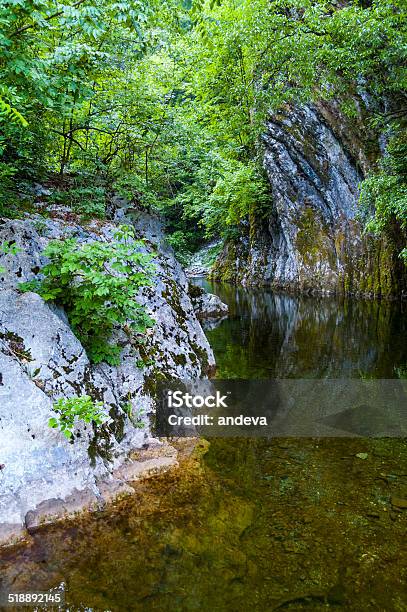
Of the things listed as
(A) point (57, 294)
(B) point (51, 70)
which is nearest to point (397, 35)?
(B) point (51, 70)

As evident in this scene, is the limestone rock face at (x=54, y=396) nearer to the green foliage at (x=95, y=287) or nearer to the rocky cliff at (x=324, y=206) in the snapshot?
the green foliage at (x=95, y=287)

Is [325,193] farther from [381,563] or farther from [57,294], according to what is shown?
[381,563]

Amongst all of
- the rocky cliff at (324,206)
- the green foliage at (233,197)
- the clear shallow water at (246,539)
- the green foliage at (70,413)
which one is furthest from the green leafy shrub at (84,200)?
the green foliage at (233,197)

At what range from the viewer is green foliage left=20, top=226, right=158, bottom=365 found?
4.41 m

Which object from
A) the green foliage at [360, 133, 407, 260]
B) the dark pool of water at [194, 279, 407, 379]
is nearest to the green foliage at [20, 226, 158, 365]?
the dark pool of water at [194, 279, 407, 379]

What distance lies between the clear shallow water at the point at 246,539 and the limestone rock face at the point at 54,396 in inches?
11.1

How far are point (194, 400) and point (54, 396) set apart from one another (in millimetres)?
2283

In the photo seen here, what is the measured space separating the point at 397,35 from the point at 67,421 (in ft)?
34.4

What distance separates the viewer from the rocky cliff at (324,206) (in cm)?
1831

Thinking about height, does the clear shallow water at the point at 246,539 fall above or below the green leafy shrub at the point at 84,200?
below

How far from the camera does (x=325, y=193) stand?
838 inches

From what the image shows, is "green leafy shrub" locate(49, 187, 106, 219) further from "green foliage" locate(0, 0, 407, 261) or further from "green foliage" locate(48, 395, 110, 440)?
"green foliage" locate(48, 395, 110, 440)
